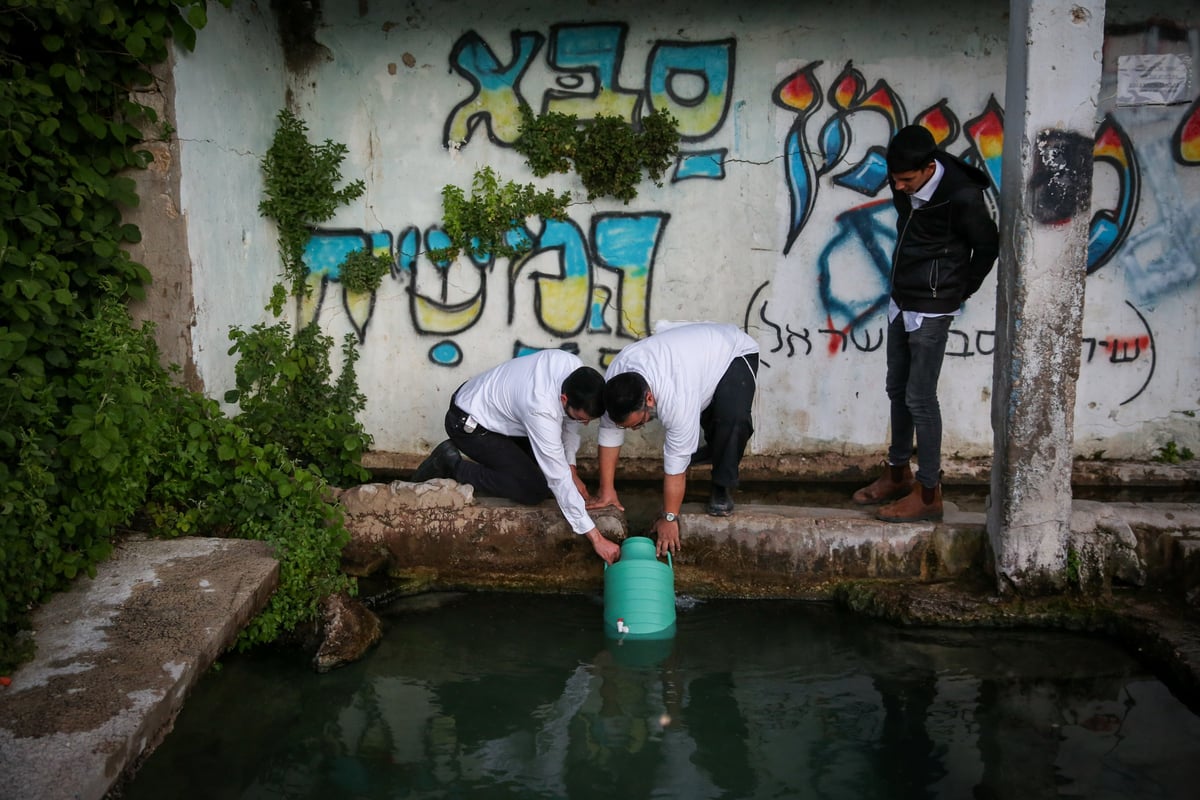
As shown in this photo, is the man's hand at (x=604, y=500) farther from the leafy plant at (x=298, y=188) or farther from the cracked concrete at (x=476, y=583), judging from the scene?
the leafy plant at (x=298, y=188)

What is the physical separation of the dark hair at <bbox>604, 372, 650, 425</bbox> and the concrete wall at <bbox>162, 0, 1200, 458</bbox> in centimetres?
219

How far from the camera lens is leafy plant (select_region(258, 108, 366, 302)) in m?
6.53

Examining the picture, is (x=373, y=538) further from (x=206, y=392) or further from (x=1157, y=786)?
(x=1157, y=786)

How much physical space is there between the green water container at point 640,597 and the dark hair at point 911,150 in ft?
7.42

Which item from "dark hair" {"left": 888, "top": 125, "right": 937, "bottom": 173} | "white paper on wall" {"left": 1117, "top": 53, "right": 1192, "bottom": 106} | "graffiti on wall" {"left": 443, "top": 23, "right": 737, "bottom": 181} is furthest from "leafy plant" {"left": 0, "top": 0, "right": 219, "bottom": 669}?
"white paper on wall" {"left": 1117, "top": 53, "right": 1192, "bottom": 106}

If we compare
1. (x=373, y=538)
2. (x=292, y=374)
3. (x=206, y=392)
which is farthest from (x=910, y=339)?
(x=206, y=392)

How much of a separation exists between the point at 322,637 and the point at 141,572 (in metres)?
0.87

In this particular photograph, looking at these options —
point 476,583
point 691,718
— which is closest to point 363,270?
point 476,583

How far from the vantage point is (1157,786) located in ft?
11.6

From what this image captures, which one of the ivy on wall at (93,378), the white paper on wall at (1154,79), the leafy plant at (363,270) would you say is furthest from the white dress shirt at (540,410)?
the white paper on wall at (1154,79)

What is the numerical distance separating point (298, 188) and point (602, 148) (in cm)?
209

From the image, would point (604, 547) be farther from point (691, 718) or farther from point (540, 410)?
point (691, 718)

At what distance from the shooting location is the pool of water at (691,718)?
363cm

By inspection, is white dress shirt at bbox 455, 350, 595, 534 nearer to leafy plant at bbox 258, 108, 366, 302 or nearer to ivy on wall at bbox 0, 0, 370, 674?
ivy on wall at bbox 0, 0, 370, 674
